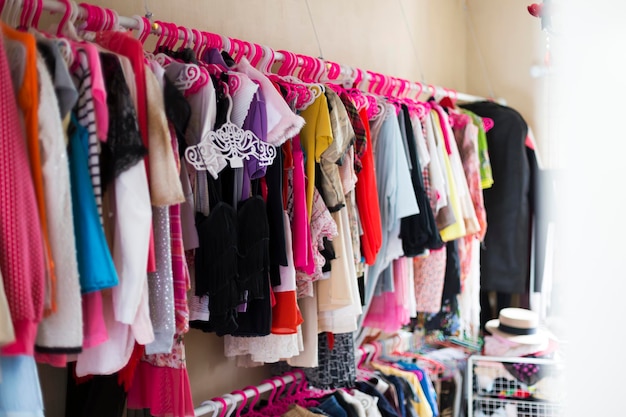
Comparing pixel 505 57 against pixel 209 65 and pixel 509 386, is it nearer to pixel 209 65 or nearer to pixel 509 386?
pixel 509 386

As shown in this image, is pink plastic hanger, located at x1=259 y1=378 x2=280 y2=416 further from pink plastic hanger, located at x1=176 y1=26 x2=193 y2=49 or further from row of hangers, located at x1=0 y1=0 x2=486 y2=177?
pink plastic hanger, located at x1=176 y1=26 x2=193 y2=49

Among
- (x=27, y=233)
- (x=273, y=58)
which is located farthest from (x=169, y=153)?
(x=273, y=58)

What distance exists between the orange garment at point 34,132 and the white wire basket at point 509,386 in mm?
2056

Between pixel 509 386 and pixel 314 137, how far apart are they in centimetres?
156

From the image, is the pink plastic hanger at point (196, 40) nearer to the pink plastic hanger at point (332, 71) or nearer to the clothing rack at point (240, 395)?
the pink plastic hanger at point (332, 71)

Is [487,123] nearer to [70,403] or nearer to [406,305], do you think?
[406,305]

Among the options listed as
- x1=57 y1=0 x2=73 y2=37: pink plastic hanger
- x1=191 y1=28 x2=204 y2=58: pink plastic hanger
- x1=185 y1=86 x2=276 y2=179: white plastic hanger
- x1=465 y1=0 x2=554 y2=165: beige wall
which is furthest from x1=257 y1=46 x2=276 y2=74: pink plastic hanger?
x1=465 y1=0 x2=554 y2=165: beige wall

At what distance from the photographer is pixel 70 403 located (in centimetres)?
171

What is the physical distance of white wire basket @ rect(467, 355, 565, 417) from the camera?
2.62 m

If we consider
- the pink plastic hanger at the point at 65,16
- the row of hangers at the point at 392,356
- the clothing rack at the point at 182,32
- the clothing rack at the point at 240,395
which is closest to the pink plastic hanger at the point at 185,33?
the clothing rack at the point at 182,32

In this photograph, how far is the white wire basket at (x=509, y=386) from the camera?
103 inches

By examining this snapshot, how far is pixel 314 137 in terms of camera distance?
1836 millimetres

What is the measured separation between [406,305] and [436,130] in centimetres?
68

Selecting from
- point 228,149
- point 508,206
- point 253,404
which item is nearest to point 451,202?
point 508,206
